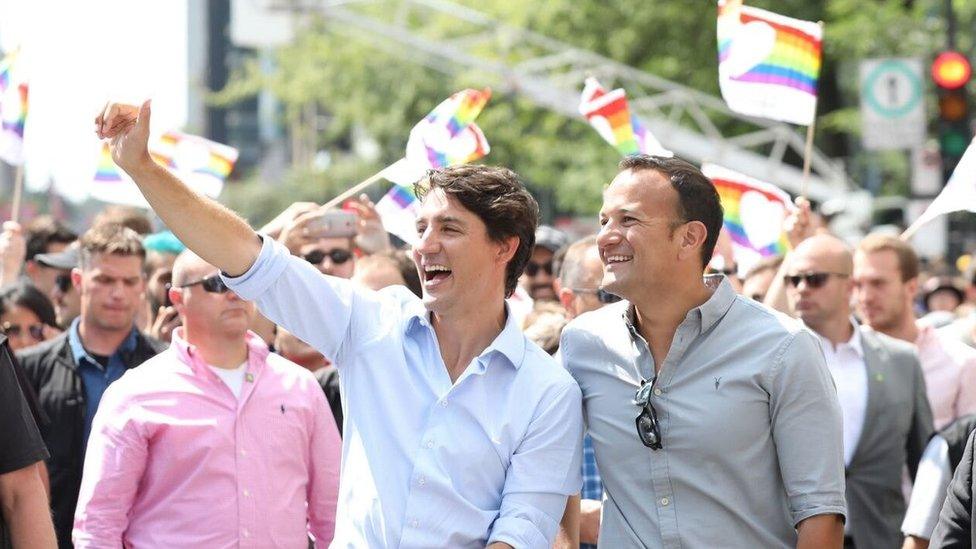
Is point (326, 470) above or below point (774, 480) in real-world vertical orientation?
below

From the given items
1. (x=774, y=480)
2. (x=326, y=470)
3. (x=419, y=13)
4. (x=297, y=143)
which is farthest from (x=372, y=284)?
(x=297, y=143)

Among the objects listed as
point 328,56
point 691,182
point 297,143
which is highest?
point 691,182

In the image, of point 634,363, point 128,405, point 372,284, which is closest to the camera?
point 634,363

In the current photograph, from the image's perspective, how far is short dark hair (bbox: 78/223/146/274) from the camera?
7.52m

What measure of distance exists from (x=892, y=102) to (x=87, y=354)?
Result: 10.5 meters

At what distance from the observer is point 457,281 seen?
14.8ft

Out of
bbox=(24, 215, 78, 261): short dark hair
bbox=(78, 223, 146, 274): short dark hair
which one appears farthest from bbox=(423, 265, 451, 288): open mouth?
bbox=(24, 215, 78, 261): short dark hair

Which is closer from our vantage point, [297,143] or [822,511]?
[822,511]

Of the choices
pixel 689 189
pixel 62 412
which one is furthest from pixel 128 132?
pixel 62 412

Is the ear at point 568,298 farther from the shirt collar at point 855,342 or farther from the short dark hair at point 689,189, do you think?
the short dark hair at point 689,189

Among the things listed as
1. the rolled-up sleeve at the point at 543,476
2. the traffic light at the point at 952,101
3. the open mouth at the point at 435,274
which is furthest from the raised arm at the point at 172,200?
the traffic light at the point at 952,101

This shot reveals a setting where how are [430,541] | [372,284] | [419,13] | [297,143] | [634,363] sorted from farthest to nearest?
[297,143] → [419,13] → [372,284] → [634,363] → [430,541]

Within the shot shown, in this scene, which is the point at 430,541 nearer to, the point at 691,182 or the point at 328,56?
the point at 691,182

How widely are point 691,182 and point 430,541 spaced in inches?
48.3
